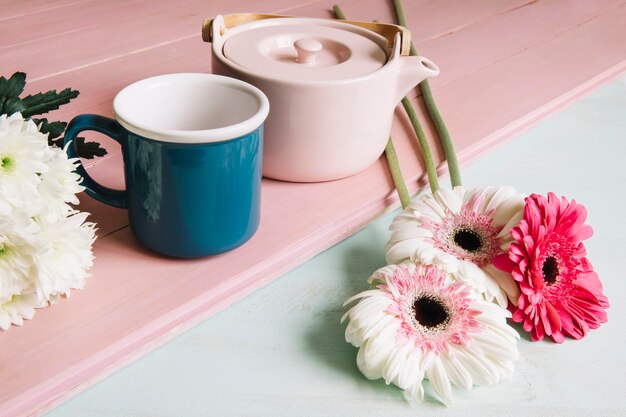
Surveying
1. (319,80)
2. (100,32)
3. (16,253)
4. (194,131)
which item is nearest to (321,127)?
(319,80)

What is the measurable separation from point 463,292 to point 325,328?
97 mm

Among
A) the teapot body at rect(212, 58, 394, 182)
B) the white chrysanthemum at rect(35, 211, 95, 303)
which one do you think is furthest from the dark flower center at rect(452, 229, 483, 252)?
the white chrysanthemum at rect(35, 211, 95, 303)

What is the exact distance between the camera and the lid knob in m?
0.53

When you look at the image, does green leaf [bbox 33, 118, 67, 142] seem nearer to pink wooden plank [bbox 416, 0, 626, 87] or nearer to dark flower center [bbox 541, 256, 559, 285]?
dark flower center [bbox 541, 256, 559, 285]

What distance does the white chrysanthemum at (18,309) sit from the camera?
0.42 m

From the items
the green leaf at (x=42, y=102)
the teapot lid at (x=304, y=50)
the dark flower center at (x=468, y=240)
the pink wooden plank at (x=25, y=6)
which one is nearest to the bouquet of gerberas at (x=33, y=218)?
the green leaf at (x=42, y=102)

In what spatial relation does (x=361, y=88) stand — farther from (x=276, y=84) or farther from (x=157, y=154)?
(x=157, y=154)

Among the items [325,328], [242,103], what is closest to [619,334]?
[325,328]

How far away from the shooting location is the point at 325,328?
0.47 m

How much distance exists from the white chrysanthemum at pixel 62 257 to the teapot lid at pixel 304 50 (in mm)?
180

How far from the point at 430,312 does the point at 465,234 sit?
0.08 m

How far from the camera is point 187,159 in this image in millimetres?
429

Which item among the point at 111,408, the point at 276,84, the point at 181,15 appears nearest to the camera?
the point at 111,408

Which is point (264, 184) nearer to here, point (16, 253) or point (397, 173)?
point (397, 173)
